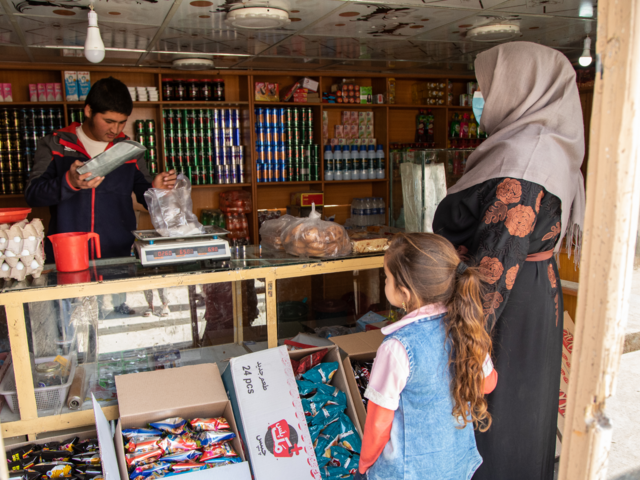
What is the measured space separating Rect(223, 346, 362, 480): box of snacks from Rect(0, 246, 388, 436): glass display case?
203 mm

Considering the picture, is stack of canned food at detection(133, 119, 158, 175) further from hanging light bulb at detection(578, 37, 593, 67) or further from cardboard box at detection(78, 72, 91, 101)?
hanging light bulb at detection(578, 37, 593, 67)

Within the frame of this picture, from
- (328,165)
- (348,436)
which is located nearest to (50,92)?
(328,165)

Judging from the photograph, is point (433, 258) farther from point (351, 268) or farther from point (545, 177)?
point (351, 268)

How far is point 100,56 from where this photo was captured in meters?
2.23

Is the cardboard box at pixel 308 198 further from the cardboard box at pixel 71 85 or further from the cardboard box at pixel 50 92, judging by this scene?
the cardboard box at pixel 50 92

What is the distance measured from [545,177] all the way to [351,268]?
95 cm

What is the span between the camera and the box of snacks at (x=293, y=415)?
165 cm

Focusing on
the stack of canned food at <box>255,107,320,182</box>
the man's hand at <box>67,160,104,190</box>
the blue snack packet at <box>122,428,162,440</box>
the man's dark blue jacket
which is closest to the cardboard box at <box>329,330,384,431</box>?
the blue snack packet at <box>122,428,162,440</box>

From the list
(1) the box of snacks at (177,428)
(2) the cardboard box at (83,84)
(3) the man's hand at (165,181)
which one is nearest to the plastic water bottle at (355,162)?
(2) the cardboard box at (83,84)

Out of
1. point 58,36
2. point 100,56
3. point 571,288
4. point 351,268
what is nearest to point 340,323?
point 351,268

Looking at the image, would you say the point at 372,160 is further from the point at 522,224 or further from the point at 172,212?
the point at 522,224

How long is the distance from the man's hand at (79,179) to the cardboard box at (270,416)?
890 mm

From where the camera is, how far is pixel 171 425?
164 centimetres

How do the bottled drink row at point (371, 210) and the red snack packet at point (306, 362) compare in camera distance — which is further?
the bottled drink row at point (371, 210)
